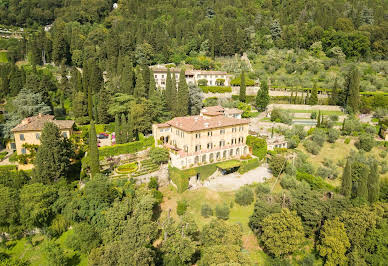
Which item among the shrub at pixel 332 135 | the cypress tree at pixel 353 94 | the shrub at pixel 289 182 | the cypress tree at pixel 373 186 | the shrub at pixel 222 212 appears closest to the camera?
the shrub at pixel 222 212

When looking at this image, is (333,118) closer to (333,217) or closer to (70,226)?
(333,217)

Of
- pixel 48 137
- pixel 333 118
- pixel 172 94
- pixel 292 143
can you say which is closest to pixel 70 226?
pixel 48 137

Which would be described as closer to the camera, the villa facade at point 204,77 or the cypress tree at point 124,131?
the cypress tree at point 124,131

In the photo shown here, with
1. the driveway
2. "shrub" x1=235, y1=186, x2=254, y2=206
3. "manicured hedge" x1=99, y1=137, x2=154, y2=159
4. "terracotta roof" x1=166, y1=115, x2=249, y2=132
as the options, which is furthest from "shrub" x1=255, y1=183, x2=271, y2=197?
"manicured hedge" x1=99, y1=137, x2=154, y2=159

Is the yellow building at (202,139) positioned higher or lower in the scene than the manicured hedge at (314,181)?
higher

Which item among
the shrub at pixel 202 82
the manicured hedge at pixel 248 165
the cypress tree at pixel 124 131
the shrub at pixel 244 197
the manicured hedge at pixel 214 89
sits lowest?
the shrub at pixel 244 197

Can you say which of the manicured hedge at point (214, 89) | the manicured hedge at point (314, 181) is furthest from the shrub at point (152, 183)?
the manicured hedge at point (214, 89)

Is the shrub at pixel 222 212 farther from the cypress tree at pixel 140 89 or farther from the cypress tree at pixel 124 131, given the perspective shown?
the cypress tree at pixel 140 89

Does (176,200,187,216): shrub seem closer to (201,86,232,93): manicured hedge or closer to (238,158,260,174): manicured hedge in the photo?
(238,158,260,174): manicured hedge
